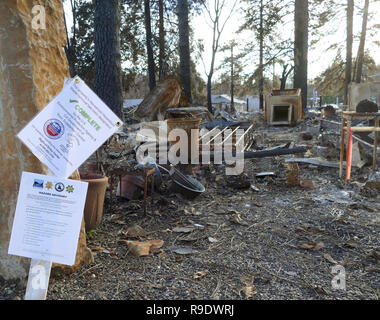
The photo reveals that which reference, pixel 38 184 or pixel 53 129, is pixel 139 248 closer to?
pixel 38 184

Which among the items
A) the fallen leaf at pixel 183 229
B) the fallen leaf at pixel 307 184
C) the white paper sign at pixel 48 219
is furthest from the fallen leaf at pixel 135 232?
the fallen leaf at pixel 307 184

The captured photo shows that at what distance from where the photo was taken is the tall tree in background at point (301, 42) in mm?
15641

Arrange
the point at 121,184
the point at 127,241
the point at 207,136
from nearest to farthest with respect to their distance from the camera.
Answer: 1. the point at 127,241
2. the point at 121,184
3. the point at 207,136

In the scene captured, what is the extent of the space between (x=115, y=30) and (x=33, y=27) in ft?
19.9

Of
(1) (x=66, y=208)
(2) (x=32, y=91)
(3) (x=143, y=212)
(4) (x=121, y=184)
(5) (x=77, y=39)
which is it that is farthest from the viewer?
(5) (x=77, y=39)

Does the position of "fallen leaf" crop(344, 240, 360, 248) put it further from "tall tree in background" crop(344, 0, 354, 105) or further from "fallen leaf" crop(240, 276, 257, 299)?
"tall tree in background" crop(344, 0, 354, 105)

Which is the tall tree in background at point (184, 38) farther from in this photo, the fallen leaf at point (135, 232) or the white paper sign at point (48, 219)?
the white paper sign at point (48, 219)

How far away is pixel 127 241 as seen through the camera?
342 cm

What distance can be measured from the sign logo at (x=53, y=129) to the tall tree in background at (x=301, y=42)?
51.7 feet

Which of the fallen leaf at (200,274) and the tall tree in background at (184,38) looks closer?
the fallen leaf at (200,274)

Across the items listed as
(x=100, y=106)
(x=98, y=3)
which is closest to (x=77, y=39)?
(x=98, y=3)

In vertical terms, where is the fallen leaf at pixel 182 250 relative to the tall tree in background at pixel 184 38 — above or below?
below

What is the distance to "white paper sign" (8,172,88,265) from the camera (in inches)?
78.8

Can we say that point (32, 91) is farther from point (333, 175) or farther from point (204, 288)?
point (333, 175)
